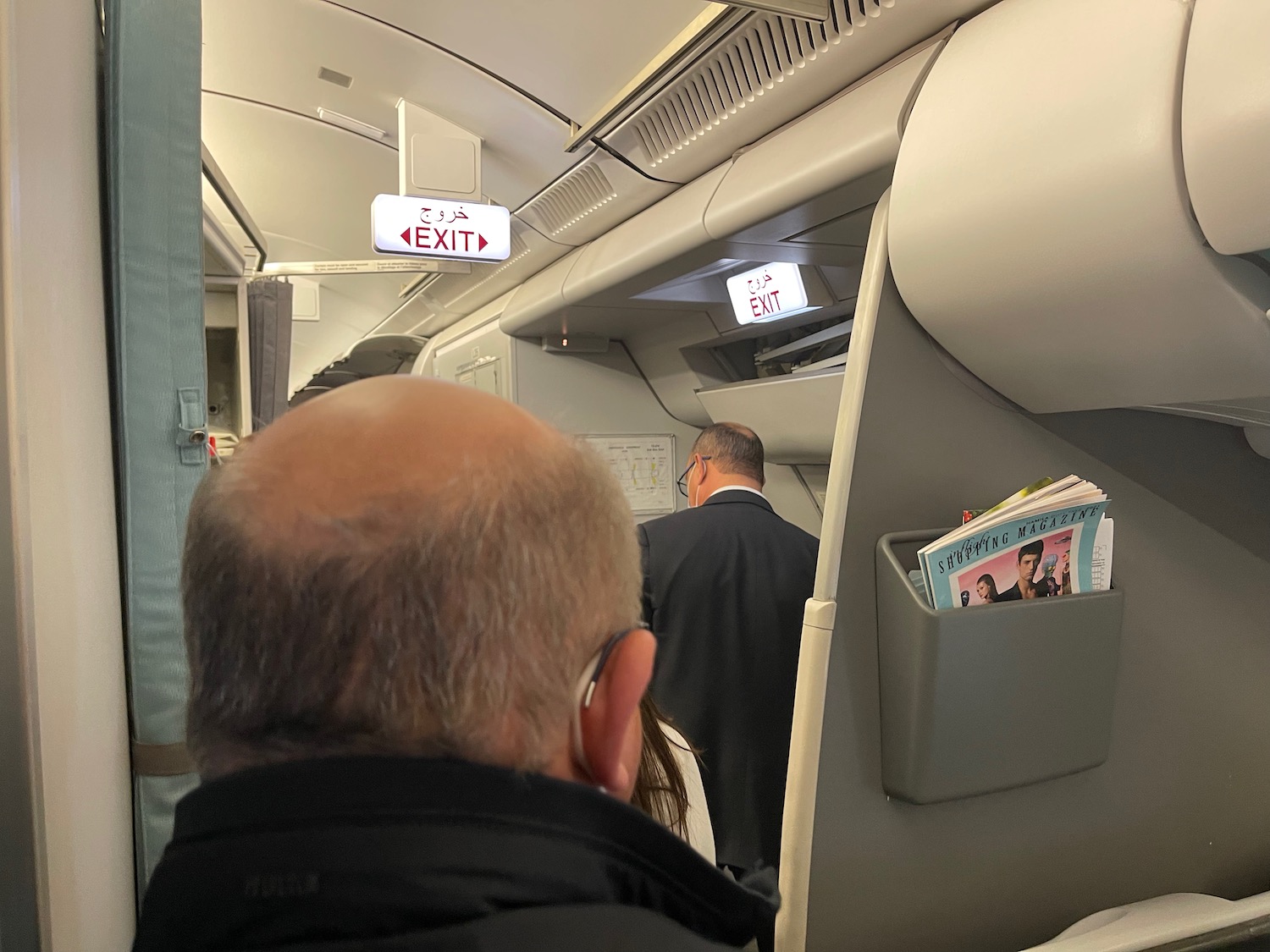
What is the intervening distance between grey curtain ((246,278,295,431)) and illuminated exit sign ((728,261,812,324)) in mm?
1399

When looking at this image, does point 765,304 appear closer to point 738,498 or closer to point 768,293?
point 768,293

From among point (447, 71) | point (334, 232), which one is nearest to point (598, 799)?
point (447, 71)

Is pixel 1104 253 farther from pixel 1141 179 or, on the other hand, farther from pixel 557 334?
pixel 557 334

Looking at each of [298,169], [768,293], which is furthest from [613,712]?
[298,169]

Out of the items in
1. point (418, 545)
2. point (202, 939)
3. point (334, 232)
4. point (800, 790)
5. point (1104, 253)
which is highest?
point (334, 232)

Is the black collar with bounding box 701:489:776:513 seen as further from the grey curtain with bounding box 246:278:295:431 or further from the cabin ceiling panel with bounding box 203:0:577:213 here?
the grey curtain with bounding box 246:278:295:431

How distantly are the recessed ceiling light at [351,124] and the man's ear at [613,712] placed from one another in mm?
3269

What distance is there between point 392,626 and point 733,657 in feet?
6.41

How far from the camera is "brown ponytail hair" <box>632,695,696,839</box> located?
1.08 meters

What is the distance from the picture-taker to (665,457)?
395 centimetres

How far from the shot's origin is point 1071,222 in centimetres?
110

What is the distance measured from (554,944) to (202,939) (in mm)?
217

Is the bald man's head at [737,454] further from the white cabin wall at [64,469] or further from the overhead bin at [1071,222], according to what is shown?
the white cabin wall at [64,469]

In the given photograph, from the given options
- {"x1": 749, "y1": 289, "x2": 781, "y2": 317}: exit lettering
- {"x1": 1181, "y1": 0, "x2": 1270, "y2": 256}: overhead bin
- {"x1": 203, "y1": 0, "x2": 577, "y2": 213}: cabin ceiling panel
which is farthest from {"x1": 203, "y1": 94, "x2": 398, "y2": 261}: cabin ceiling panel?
{"x1": 1181, "y1": 0, "x2": 1270, "y2": 256}: overhead bin
